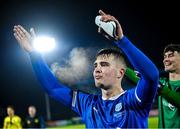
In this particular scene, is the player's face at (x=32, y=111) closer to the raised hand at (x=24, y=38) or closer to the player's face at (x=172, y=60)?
the player's face at (x=172, y=60)

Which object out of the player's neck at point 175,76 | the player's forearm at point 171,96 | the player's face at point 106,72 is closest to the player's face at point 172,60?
the player's neck at point 175,76

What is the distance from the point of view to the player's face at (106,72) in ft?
11.2

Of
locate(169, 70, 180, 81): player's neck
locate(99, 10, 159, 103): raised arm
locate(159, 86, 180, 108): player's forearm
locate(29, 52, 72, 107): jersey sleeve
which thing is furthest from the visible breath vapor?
locate(99, 10, 159, 103): raised arm

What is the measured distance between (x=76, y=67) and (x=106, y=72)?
3.40 feet

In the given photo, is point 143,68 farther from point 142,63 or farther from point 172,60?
point 172,60

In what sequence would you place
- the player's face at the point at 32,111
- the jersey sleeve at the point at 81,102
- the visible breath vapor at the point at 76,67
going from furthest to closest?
the player's face at the point at 32,111, the visible breath vapor at the point at 76,67, the jersey sleeve at the point at 81,102

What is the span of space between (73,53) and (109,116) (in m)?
1.32

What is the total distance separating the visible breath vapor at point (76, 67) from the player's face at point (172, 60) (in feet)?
3.09

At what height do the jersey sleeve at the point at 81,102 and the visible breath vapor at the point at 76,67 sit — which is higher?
the visible breath vapor at the point at 76,67

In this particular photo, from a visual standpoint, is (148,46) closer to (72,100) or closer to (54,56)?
(54,56)

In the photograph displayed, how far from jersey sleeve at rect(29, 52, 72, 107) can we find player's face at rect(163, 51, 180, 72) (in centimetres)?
150

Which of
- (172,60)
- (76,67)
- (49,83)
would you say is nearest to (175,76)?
(172,60)

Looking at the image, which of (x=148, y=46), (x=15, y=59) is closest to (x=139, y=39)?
(x=148, y=46)

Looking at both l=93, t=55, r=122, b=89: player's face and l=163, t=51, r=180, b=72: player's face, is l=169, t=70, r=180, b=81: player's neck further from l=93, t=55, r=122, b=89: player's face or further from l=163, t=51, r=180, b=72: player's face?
l=93, t=55, r=122, b=89: player's face
